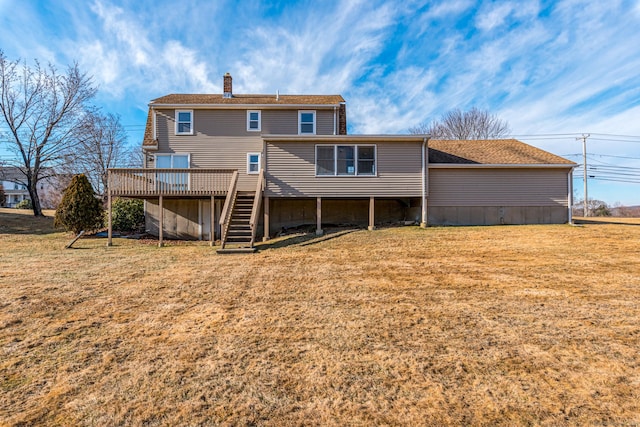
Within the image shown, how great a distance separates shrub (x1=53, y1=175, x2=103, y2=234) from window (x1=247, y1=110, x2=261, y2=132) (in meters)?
7.93

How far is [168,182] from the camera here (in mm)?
12930

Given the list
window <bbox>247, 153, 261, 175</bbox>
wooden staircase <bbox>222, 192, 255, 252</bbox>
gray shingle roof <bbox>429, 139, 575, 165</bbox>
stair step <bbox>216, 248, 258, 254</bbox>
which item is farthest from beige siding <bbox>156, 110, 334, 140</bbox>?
stair step <bbox>216, 248, 258, 254</bbox>

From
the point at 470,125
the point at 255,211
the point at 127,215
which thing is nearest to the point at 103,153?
the point at 127,215

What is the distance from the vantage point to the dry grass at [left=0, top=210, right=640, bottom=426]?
243cm

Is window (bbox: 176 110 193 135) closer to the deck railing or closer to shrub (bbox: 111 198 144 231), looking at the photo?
the deck railing

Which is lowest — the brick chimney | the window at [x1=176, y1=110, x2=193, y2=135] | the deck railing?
the deck railing

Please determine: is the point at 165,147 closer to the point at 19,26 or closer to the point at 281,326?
the point at 19,26

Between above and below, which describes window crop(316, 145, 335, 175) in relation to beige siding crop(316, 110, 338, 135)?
below

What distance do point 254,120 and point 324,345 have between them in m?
14.4

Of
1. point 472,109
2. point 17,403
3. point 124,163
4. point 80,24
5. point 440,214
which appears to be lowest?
point 17,403

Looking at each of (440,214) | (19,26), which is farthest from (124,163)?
(440,214)

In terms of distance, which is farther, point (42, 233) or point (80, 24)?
point (42, 233)

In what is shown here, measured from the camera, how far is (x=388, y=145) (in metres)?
13.7

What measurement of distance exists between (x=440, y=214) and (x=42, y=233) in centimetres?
1910
